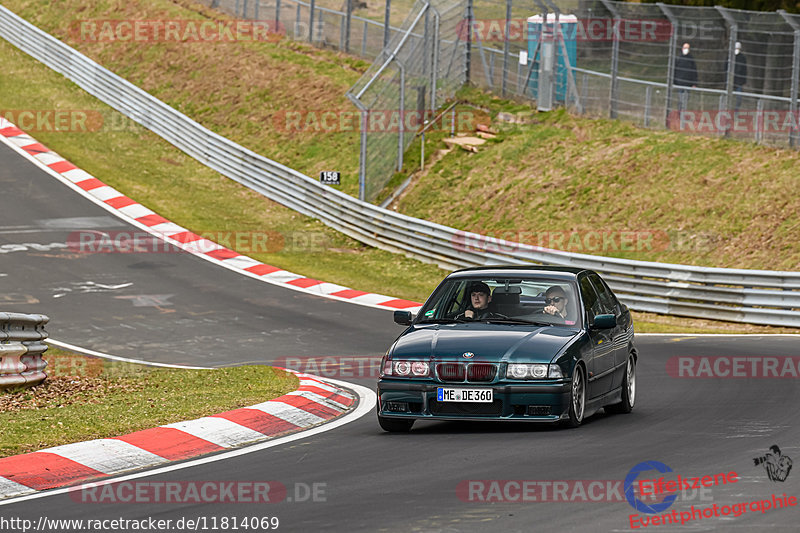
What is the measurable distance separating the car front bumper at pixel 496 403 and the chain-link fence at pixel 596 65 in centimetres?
1652

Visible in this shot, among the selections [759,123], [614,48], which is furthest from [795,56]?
[614,48]

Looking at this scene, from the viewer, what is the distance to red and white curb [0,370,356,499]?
320 inches

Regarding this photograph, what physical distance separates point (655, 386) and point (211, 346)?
23.8ft

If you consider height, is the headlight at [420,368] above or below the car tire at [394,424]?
above

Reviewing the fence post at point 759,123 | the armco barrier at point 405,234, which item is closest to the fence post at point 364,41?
the armco barrier at point 405,234

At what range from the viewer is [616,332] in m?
11.3

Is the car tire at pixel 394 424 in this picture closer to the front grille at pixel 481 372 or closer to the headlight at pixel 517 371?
the front grille at pixel 481 372

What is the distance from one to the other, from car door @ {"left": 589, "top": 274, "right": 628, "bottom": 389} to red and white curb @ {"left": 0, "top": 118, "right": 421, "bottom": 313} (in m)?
9.14

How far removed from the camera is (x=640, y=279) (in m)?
22.0

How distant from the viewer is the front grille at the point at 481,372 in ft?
31.4

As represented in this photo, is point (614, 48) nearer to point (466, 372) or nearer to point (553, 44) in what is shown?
point (553, 44)

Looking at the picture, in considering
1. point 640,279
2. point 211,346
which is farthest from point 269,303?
point 640,279

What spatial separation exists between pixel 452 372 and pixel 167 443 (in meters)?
2.29

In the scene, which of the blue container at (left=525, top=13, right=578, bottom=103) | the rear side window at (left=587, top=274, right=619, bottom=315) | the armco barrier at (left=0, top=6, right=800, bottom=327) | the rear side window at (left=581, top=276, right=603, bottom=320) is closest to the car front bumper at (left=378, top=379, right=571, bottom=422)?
the rear side window at (left=581, top=276, right=603, bottom=320)
